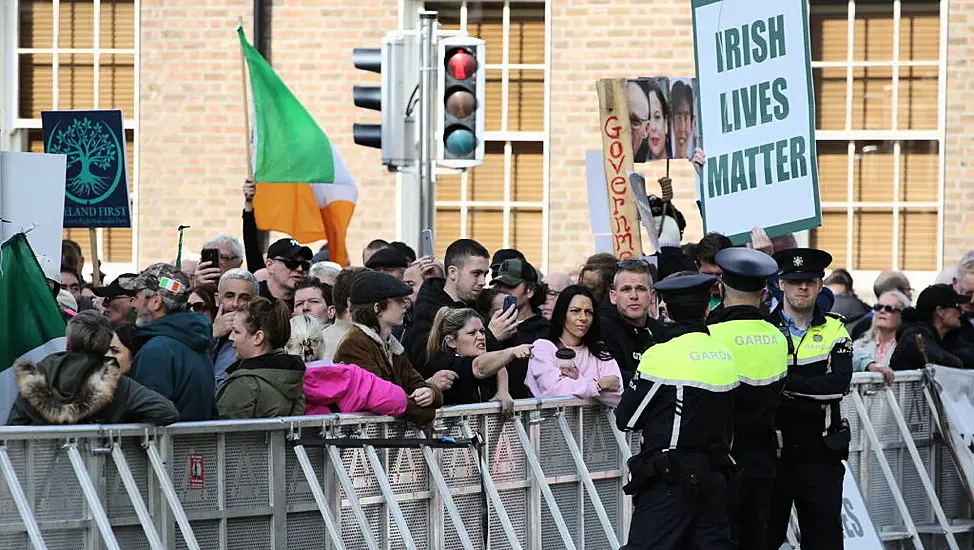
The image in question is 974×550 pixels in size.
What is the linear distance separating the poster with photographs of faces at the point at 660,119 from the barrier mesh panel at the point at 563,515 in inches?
142

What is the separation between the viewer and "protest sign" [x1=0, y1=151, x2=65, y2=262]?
862cm

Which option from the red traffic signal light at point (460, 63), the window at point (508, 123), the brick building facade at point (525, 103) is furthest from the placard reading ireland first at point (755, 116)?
the window at point (508, 123)

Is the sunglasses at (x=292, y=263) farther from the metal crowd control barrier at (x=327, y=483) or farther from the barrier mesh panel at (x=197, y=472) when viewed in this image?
the barrier mesh panel at (x=197, y=472)

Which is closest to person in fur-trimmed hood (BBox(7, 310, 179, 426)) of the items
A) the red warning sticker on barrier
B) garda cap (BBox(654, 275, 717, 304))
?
the red warning sticker on barrier

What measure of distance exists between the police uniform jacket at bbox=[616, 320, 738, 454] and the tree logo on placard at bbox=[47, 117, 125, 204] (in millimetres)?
5773

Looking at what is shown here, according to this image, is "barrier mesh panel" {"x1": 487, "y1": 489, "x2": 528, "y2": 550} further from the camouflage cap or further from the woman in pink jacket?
the camouflage cap

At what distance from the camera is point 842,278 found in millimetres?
15930

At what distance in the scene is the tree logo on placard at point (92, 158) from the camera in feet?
42.2

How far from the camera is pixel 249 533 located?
7.77 m

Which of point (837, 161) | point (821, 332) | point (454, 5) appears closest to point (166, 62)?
point (454, 5)

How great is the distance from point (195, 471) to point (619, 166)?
5464mm

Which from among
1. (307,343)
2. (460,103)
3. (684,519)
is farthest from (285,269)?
(684,519)

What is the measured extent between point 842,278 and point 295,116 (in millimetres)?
5094

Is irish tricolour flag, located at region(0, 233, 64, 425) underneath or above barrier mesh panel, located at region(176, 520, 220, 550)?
above
